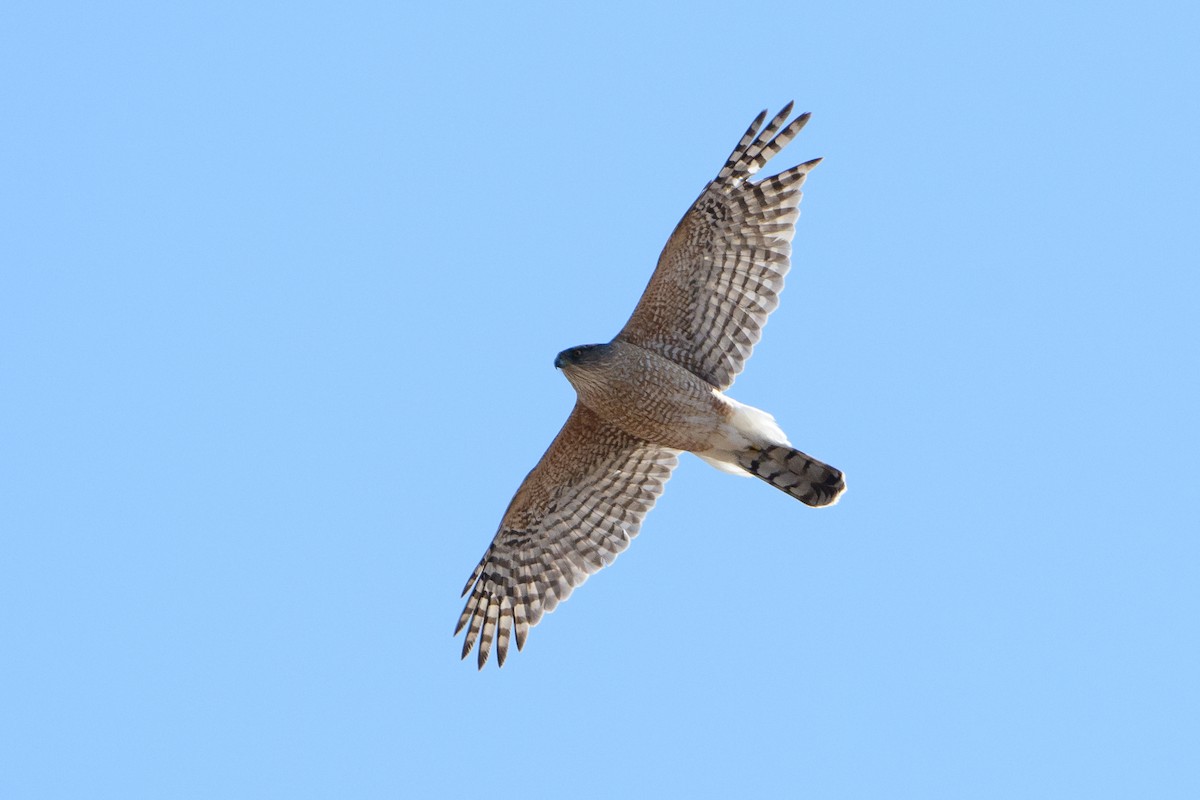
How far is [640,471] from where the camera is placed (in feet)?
38.9

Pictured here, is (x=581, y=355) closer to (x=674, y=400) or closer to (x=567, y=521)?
(x=674, y=400)

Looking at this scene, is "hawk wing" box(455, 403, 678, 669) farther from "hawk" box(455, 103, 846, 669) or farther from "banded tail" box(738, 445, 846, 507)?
"banded tail" box(738, 445, 846, 507)

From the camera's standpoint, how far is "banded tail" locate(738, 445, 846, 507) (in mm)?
11086

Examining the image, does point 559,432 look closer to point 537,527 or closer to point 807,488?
point 537,527

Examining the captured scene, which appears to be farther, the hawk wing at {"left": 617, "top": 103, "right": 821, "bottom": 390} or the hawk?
the hawk wing at {"left": 617, "top": 103, "right": 821, "bottom": 390}

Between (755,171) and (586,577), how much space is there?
121 inches

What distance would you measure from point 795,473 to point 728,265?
4.85 feet

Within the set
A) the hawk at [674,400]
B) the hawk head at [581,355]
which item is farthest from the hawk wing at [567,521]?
the hawk head at [581,355]

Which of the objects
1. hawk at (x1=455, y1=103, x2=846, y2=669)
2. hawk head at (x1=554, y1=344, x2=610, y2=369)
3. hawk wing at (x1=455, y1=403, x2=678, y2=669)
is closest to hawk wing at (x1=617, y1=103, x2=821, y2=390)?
hawk at (x1=455, y1=103, x2=846, y2=669)

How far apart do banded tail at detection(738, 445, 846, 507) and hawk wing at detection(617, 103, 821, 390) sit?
55 cm

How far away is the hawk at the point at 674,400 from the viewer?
36.8 ft

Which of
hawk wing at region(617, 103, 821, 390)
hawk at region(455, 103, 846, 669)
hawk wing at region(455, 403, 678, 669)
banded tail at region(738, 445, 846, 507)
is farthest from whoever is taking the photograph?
hawk wing at region(455, 403, 678, 669)

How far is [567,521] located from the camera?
39.1 feet

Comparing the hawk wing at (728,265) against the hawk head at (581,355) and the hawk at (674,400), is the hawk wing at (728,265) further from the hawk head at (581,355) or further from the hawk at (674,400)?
the hawk head at (581,355)
